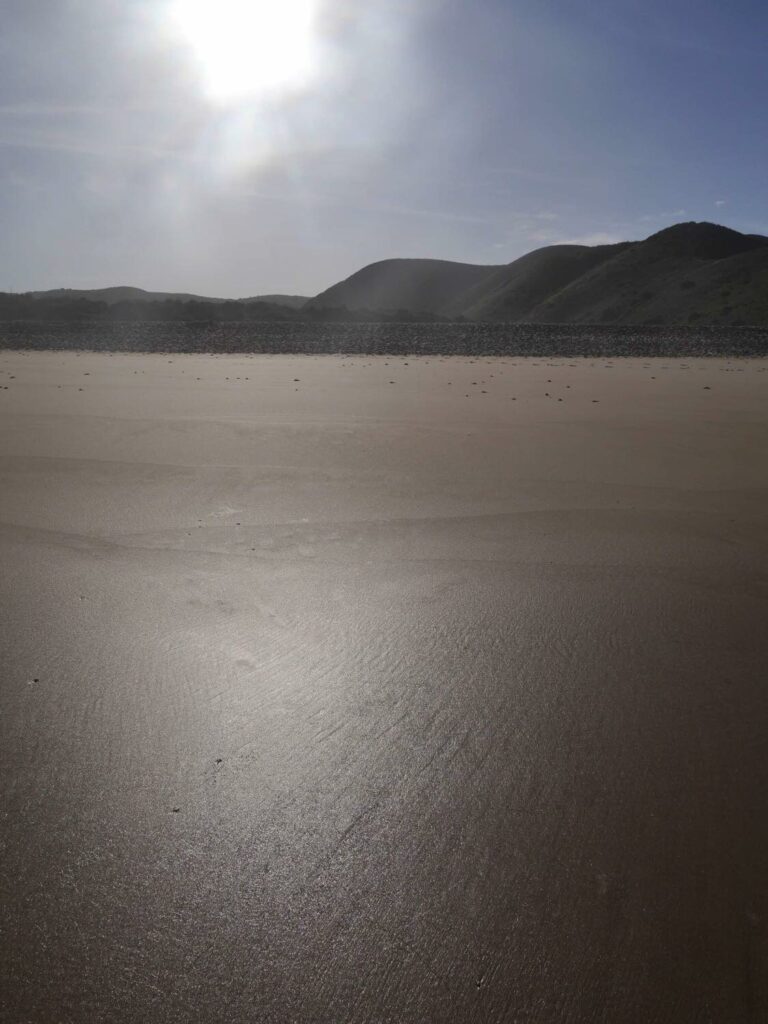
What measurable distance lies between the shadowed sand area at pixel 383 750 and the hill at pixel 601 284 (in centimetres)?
2875

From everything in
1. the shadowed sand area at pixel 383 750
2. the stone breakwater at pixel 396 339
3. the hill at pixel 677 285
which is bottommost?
the shadowed sand area at pixel 383 750

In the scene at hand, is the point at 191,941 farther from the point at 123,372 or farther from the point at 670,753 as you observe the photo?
the point at 123,372

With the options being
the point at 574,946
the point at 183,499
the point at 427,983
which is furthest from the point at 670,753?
the point at 183,499

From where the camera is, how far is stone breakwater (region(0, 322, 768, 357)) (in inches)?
574

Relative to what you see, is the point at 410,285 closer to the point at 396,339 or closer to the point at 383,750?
the point at 396,339

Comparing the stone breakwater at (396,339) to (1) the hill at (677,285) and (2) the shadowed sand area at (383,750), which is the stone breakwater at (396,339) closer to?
(2) the shadowed sand area at (383,750)

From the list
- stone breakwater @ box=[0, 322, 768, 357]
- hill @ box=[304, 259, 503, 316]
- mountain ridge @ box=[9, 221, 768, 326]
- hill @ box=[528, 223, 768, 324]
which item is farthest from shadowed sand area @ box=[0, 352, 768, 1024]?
hill @ box=[304, 259, 503, 316]

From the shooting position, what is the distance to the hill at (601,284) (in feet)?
155

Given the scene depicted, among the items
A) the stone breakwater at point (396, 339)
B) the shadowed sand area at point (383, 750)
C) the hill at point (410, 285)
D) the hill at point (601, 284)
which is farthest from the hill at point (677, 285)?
the shadowed sand area at point (383, 750)

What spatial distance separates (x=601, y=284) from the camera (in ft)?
209

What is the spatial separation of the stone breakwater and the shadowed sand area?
10992 millimetres

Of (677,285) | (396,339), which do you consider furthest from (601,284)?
(396,339)

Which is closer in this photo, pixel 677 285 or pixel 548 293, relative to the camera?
pixel 677 285

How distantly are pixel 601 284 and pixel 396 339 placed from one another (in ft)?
170
